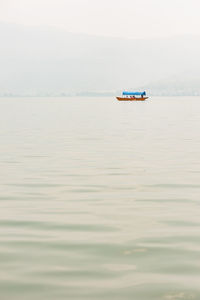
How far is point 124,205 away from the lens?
16938 mm

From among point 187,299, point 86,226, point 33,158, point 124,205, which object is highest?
point 33,158

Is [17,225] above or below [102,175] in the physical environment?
below

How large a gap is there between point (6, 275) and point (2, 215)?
5324 millimetres

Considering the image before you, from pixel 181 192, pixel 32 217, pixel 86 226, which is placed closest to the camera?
pixel 86 226

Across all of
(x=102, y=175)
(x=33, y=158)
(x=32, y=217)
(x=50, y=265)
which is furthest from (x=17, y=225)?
(x=33, y=158)

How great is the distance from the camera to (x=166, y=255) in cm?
1159

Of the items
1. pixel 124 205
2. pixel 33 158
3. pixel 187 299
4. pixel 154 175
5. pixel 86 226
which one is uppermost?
pixel 33 158

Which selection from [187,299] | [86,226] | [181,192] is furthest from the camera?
[181,192]

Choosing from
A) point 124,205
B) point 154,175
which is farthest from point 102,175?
point 124,205

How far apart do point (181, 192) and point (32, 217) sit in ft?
18.6

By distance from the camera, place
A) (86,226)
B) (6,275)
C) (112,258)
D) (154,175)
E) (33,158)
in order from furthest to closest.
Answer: (33,158), (154,175), (86,226), (112,258), (6,275)

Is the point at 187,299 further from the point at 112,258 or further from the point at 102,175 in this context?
the point at 102,175

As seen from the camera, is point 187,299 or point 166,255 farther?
point 166,255

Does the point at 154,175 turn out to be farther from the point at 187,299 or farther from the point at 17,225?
the point at 187,299
